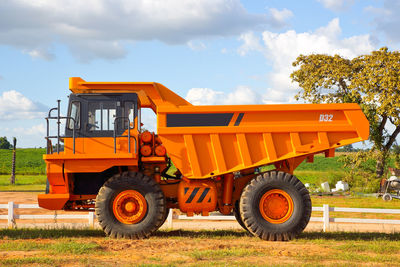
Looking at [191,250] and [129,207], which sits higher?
[129,207]

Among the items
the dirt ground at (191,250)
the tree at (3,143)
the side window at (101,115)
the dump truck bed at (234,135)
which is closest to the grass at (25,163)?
the tree at (3,143)

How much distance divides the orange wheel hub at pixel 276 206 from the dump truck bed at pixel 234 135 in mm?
760

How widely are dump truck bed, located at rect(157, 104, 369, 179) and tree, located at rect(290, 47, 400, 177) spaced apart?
62.8ft

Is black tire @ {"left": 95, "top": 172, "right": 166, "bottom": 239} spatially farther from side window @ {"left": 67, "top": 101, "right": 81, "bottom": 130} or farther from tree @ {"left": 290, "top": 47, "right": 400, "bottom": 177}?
tree @ {"left": 290, "top": 47, "right": 400, "bottom": 177}

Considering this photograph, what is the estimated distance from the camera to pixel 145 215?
1089cm

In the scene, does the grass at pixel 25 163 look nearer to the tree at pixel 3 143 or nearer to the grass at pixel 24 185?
the grass at pixel 24 185

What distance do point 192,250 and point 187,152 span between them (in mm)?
2382

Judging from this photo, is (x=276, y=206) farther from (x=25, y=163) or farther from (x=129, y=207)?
(x=25, y=163)

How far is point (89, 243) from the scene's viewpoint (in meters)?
10.2

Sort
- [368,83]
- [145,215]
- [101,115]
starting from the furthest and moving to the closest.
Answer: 1. [368,83]
2. [101,115]
3. [145,215]

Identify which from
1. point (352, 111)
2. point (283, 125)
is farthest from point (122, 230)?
point (352, 111)

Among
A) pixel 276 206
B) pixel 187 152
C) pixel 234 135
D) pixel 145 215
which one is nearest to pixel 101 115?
pixel 187 152

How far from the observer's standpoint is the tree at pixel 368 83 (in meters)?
28.7

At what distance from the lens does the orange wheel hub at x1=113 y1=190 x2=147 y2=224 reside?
1088 centimetres
